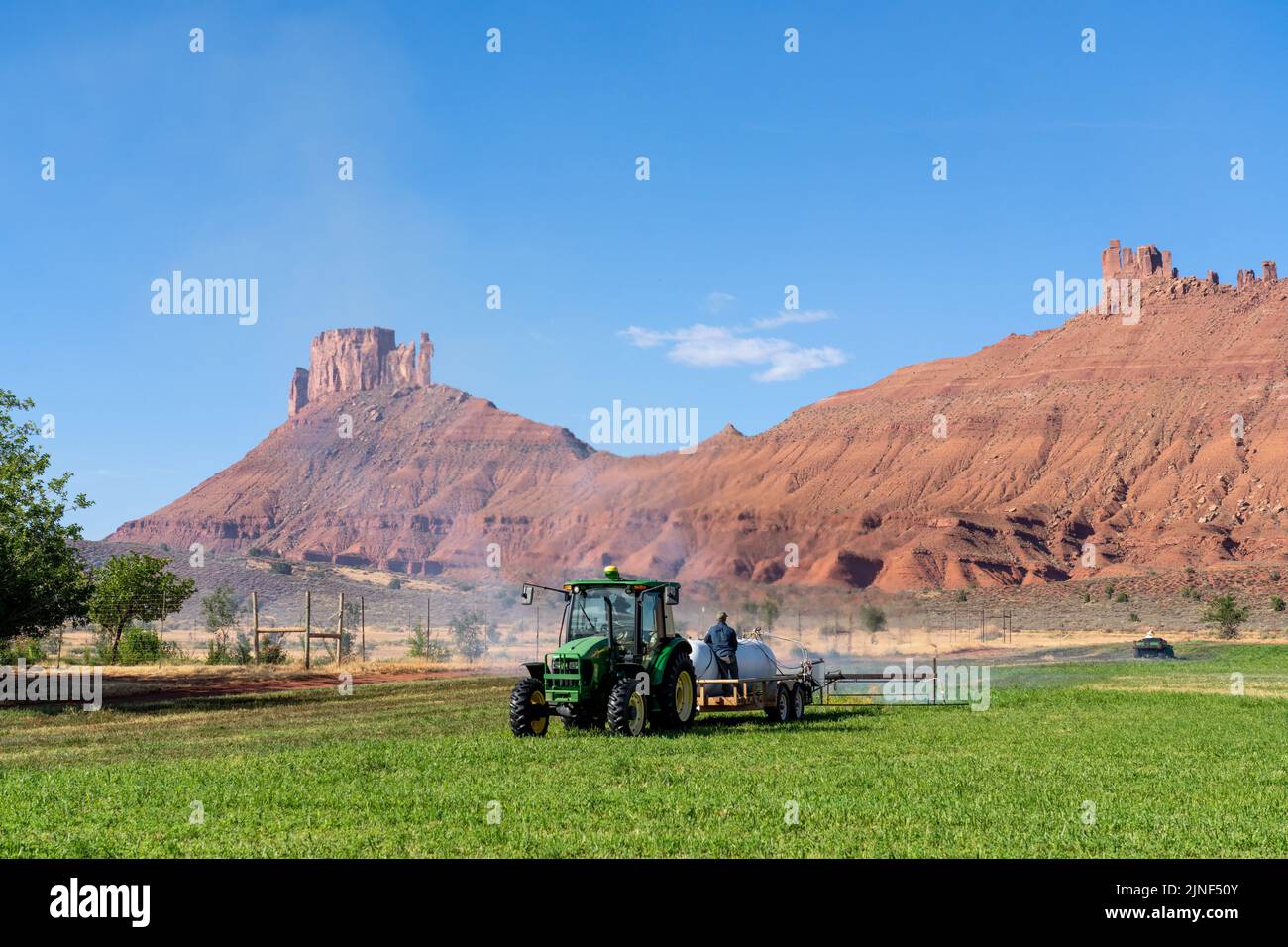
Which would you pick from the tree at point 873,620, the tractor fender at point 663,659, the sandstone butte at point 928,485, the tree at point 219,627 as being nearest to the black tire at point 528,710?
the tractor fender at point 663,659

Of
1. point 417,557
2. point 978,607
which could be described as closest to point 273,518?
point 417,557

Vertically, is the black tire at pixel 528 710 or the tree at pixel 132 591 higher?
the tree at pixel 132 591

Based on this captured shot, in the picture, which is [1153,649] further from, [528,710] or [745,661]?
[528,710]

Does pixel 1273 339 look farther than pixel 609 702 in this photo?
Yes

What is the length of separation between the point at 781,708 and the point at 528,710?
22.5 ft

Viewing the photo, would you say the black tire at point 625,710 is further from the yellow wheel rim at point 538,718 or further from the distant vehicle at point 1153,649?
the distant vehicle at point 1153,649

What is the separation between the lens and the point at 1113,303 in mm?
182750

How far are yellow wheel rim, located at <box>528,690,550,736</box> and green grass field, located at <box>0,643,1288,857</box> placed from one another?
23.2 inches

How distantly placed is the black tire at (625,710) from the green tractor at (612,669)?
17 mm

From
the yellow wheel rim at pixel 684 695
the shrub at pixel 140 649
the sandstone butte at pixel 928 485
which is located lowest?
the shrub at pixel 140 649

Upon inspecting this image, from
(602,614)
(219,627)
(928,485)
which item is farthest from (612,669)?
(928,485)

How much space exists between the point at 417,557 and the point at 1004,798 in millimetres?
169195

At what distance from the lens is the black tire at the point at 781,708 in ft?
85.7
